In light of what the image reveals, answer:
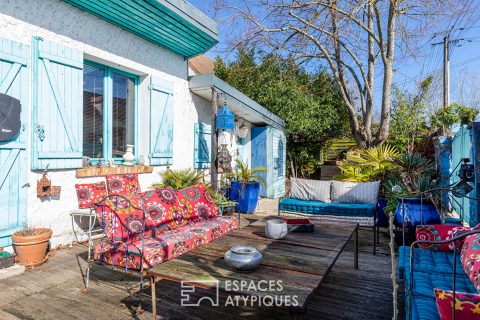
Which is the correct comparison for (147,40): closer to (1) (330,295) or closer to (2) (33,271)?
(2) (33,271)

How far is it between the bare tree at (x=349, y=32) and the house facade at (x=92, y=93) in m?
2.11

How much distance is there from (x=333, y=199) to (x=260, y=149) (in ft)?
12.3

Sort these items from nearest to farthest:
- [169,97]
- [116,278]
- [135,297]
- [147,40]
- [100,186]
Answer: [135,297]
[116,278]
[100,186]
[147,40]
[169,97]

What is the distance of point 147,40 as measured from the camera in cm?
576

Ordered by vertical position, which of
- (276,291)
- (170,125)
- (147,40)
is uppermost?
(147,40)

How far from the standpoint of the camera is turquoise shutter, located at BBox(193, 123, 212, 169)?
7035mm

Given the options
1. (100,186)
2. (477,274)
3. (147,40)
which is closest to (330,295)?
(477,274)

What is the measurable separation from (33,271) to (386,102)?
8374mm

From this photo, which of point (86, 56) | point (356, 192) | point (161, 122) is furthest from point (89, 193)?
point (356, 192)

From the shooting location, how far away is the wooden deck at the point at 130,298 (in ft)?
8.43

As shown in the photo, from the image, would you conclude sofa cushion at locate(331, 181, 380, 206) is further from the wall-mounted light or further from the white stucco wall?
the white stucco wall

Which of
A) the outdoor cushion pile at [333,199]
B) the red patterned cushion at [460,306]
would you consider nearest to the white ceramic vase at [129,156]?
the outdoor cushion pile at [333,199]

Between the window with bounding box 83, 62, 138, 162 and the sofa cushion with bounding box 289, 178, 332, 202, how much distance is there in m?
3.43

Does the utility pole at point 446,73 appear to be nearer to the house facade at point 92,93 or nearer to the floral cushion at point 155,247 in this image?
the house facade at point 92,93
